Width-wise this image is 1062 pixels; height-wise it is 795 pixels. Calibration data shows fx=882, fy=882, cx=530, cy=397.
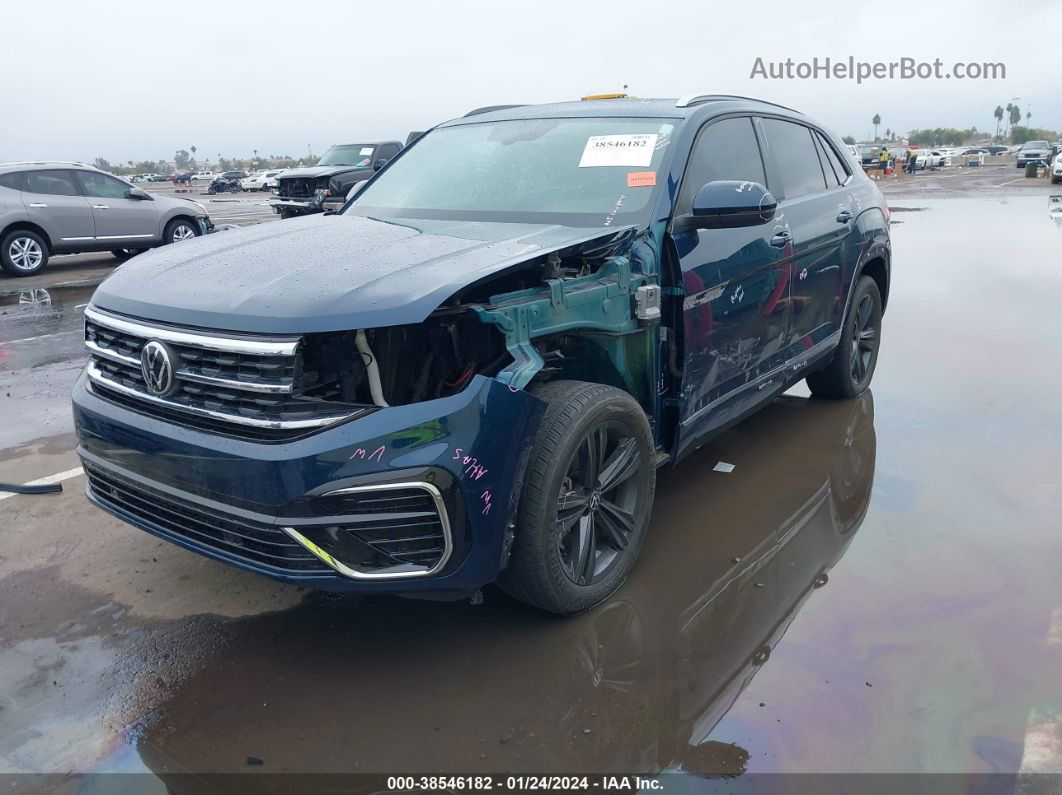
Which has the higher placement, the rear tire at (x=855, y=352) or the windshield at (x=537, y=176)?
the windshield at (x=537, y=176)

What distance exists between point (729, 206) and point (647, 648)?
1736 mm

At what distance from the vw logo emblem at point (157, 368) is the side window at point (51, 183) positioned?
11510 mm

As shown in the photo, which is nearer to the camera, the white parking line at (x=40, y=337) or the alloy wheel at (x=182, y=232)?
the white parking line at (x=40, y=337)

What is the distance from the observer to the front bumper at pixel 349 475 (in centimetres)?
259

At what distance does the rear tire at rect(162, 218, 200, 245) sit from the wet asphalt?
33.4ft

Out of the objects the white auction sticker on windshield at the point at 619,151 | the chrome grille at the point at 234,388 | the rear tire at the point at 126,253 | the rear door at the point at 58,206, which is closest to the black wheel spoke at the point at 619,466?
the chrome grille at the point at 234,388

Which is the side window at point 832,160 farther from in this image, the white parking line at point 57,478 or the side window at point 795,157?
the white parking line at point 57,478

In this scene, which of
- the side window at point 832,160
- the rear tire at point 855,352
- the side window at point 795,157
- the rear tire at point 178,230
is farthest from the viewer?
the rear tire at point 178,230

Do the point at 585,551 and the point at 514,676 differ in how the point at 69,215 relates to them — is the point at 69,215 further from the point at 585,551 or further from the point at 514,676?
the point at 514,676

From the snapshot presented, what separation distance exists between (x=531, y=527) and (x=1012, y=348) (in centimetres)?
579

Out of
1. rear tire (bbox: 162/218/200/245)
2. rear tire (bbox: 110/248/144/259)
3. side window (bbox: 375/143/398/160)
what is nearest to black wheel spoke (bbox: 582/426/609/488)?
rear tire (bbox: 162/218/200/245)

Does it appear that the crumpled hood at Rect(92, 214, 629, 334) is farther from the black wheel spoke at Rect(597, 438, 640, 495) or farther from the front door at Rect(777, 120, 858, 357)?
the front door at Rect(777, 120, 858, 357)

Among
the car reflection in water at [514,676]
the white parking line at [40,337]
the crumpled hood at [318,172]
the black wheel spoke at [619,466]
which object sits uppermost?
the crumpled hood at [318,172]

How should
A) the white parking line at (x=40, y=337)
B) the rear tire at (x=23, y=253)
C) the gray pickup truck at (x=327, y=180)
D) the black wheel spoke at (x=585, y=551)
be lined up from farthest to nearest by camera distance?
1. the gray pickup truck at (x=327, y=180)
2. the rear tire at (x=23, y=253)
3. the white parking line at (x=40, y=337)
4. the black wheel spoke at (x=585, y=551)
